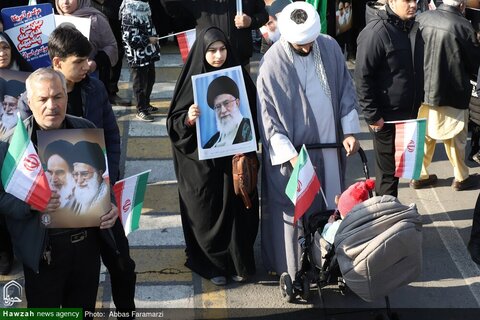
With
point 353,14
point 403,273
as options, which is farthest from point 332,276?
point 353,14

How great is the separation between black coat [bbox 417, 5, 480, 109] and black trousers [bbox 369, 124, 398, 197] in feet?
3.30

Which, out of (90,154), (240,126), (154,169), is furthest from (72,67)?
(154,169)

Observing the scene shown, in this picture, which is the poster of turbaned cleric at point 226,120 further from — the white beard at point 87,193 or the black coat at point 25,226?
the black coat at point 25,226

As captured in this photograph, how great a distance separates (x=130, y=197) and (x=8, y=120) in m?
1.26

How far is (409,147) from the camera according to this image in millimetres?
6664

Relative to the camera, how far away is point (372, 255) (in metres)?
5.05

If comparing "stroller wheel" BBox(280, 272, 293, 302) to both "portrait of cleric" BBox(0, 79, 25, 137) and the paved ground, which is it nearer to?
the paved ground

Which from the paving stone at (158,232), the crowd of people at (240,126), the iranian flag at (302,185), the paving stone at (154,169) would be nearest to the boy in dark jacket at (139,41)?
the crowd of people at (240,126)

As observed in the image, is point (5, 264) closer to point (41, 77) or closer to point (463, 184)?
point (41, 77)

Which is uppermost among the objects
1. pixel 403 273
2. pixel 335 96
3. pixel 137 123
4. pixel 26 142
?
Answer: pixel 26 142

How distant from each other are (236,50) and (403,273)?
12.4 feet

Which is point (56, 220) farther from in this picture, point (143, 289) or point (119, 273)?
point (143, 289)

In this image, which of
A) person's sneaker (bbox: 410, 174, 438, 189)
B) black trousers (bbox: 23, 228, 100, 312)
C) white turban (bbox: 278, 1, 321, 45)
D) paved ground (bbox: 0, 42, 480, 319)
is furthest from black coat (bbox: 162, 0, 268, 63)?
black trousers (bbox: 23, 228, 100, 312)

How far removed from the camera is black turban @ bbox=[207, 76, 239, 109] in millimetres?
5914
